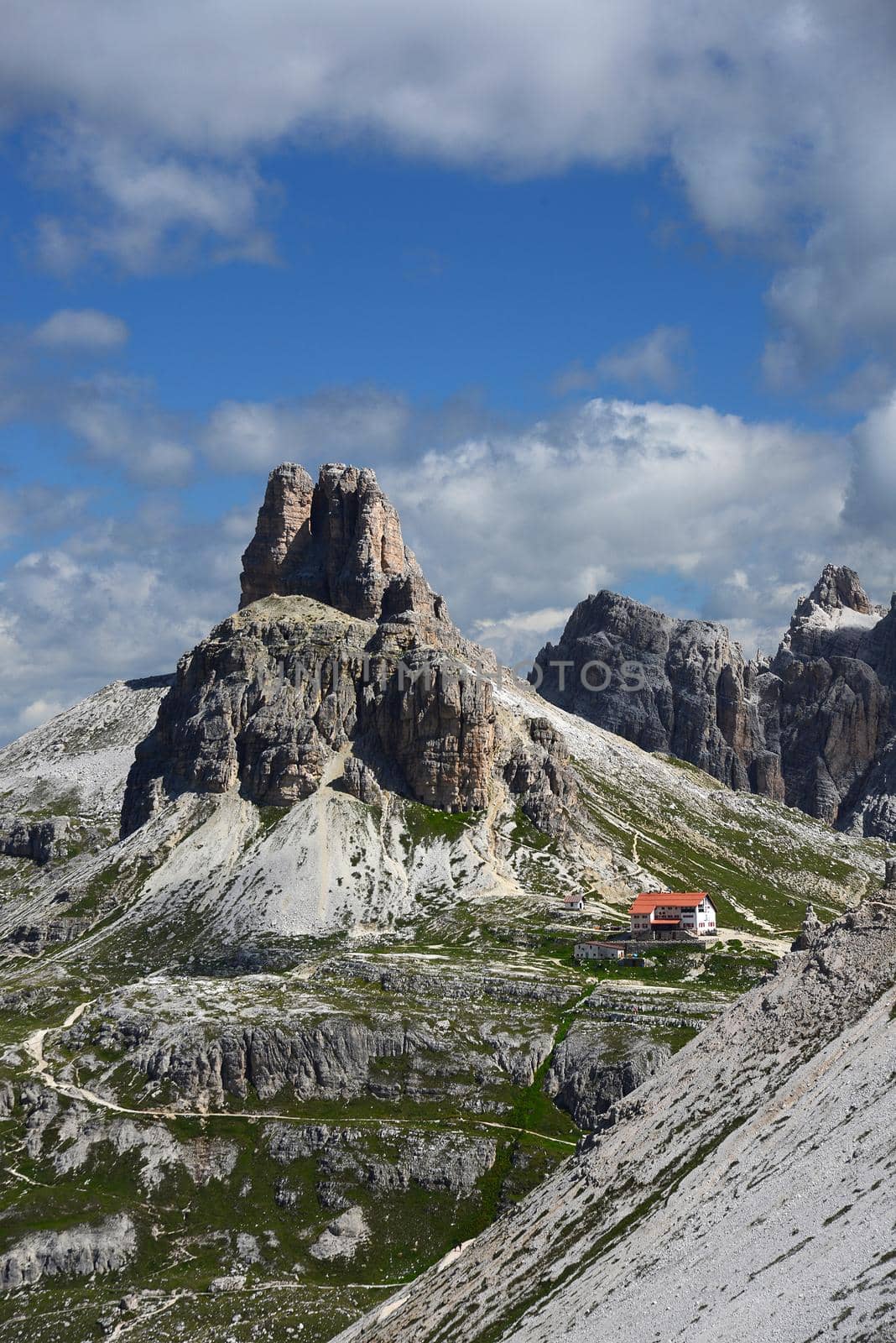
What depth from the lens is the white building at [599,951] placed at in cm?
17050

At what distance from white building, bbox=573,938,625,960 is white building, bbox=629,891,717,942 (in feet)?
20.6

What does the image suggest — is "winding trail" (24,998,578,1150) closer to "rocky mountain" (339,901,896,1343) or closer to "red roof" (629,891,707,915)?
"red roof" (629,891,707,915)

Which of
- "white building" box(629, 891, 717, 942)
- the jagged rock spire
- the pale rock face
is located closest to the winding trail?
Answer: the pale rock face

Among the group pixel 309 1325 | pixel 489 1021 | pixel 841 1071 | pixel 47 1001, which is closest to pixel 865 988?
pixel 841 1071

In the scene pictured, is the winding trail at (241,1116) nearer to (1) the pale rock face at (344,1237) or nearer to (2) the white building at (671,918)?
(1) the pale rock face at (344,1237)

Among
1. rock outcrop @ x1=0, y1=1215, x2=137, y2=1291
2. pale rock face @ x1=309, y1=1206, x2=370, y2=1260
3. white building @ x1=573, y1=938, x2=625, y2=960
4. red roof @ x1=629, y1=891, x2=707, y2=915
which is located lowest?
pale rock face @ x1=309, y1=1206, x2=370, y2=1260

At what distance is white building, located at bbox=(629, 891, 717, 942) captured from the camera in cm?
17800

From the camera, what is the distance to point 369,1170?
12556 centimetres

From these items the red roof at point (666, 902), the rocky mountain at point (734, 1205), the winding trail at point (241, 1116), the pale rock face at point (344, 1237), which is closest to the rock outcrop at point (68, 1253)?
the pale rock face at point (344, 1237)

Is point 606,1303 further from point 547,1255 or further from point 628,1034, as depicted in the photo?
point 628,1034

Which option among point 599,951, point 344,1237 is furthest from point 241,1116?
point 599,951

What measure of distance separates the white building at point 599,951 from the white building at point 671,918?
628 cm

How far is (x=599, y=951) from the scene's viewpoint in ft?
565

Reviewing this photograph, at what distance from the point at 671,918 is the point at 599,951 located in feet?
46.0
